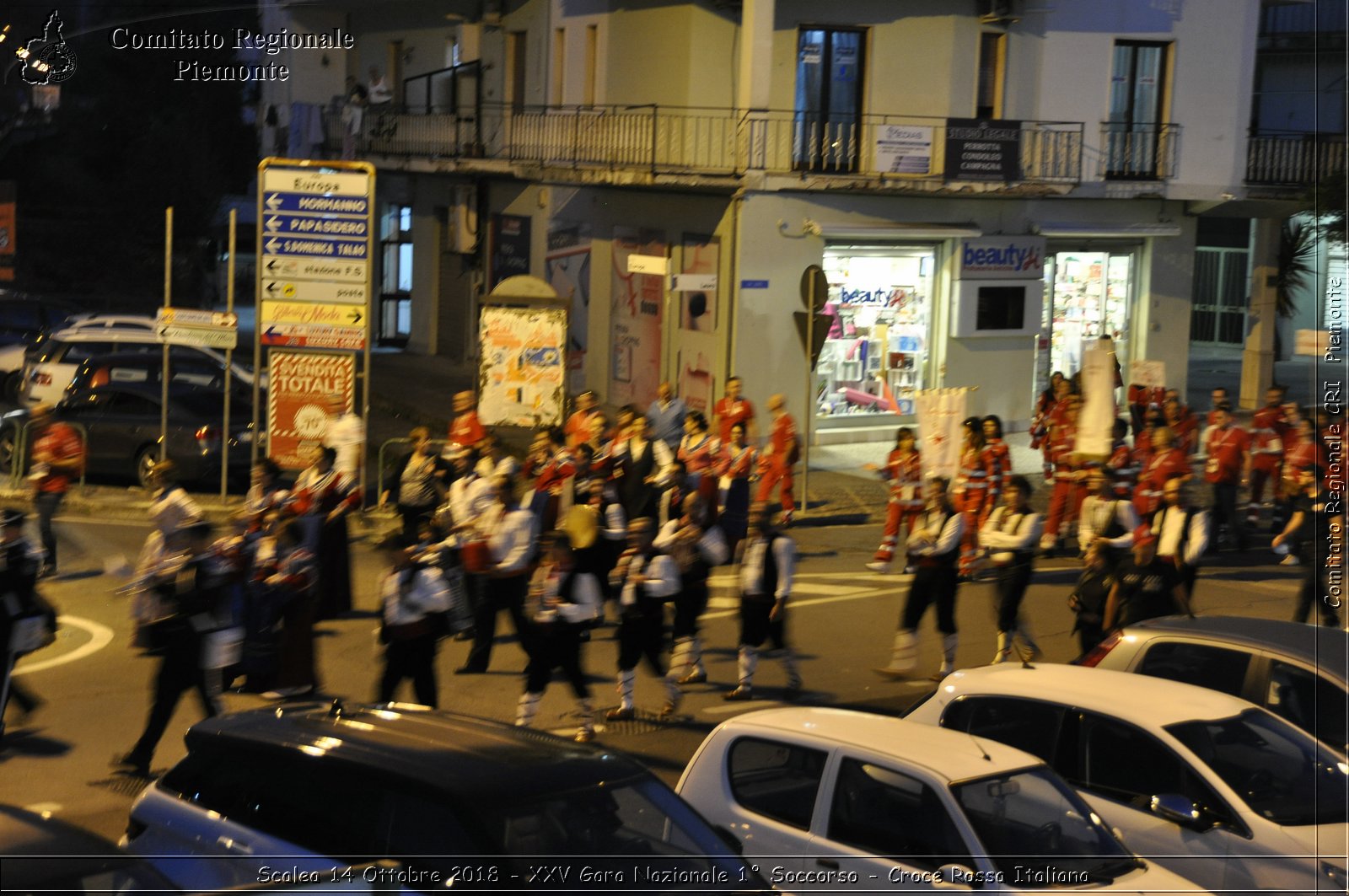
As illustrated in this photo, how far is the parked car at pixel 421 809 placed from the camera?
5539mm

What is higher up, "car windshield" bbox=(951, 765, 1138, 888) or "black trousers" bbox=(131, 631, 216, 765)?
"car windshield" bbox=(951, 765, 1138, 888)

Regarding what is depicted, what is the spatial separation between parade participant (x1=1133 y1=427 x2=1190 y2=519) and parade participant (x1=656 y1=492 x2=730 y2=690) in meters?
5.71

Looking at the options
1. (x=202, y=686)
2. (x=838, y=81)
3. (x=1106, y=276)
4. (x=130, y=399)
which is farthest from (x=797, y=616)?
(x=1106, y=276)

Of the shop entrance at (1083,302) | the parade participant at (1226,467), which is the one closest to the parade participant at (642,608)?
the parade participant at (1226,467)

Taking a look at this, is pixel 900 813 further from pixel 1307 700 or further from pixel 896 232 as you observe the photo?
pixel 896 232

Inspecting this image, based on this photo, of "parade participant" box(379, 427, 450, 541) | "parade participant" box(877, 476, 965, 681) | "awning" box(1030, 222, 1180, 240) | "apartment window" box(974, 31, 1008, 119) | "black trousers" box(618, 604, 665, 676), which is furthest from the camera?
"awning" box(1030, 222, 1180, 240)

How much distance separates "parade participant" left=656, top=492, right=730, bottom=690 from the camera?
37.7ft

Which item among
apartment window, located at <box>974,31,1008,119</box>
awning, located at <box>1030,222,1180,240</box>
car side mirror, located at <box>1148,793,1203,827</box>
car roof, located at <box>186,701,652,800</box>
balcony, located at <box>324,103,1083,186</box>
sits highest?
apartment window, located at <box>974,31,1008,119</box>

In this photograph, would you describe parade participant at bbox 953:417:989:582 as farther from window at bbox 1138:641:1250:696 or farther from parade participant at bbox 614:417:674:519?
window at bbox 1138:641:1250:696

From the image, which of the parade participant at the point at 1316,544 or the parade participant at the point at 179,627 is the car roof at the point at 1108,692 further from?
the parade participant at the point at 1316,544

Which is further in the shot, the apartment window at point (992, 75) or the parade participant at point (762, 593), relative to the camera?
the apartment window at point (992, 75)

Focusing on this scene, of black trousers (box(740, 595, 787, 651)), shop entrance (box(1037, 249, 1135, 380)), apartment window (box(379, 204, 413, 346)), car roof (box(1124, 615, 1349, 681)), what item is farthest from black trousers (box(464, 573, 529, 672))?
apartment window (box(379, 204, 413, 346))

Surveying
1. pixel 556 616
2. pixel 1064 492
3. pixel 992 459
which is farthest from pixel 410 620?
pixel 1064 492

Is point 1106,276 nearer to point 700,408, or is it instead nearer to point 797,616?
point 700,408
